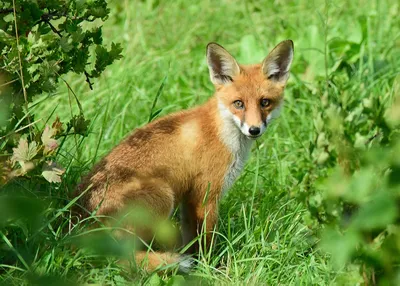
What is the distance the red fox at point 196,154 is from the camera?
13.5 feet

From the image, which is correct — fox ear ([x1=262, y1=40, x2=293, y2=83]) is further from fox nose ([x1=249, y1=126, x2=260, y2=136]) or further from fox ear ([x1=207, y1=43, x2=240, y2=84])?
fox nose ([x1=249, y1=126, x2=260, y2=136])

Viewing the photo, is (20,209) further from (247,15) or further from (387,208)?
(247,15)

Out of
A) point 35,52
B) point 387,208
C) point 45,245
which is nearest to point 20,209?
point 387,208

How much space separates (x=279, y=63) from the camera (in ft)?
15.9

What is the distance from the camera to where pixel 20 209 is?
1611 millimetres

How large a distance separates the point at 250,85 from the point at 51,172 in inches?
63.4

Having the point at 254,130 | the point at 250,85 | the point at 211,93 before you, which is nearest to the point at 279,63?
the point at 250,85

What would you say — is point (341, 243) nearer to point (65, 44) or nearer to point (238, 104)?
point (65, 44)

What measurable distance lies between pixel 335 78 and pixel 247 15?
1.85 m

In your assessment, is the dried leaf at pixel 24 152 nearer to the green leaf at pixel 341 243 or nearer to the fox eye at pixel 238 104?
the fox eye at pixel 238 104

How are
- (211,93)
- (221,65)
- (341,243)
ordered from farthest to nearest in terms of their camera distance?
(211,93), (221,65), (341,243)

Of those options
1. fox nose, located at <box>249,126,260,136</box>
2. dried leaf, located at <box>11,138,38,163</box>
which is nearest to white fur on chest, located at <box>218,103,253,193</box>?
fox nose, located at <box>249,126,260,136</box>

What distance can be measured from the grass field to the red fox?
18 cm

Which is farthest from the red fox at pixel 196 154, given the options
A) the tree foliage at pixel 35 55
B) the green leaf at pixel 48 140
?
the green leaf at pixel 48 140
